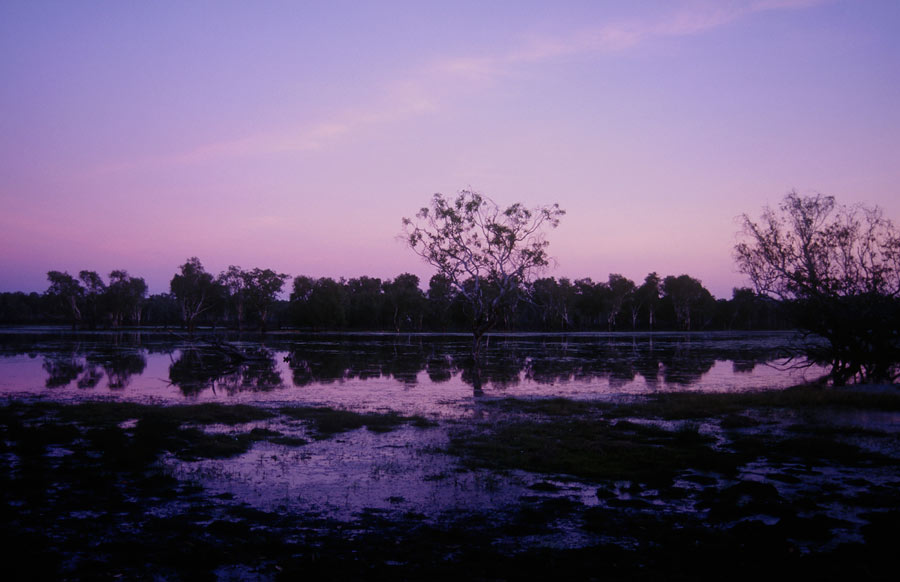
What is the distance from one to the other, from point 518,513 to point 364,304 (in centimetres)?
13645

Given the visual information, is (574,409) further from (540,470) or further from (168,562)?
(168,562)

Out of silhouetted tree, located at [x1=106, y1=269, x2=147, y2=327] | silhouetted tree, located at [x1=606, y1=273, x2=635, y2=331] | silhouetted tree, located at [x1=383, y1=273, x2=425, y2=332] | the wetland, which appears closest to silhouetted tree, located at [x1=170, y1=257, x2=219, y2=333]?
silhouetted tree, located at [x1=106, y1=269, x2=147, y2=327]

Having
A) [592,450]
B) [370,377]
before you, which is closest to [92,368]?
[370,377]

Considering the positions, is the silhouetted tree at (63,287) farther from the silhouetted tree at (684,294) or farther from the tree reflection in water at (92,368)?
the silhouetted tree at (684,294)

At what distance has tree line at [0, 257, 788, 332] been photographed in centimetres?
13562

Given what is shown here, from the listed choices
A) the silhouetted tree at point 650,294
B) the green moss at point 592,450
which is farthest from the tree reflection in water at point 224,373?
the silhouetted tree at point 650,294

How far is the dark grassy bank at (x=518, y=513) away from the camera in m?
7.30

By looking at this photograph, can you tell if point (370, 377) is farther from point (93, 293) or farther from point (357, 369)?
point (93, 293)

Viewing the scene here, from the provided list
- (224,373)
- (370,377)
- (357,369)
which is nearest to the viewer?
(370,377)

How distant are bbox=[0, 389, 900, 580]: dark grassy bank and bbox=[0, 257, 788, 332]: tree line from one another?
339 feet

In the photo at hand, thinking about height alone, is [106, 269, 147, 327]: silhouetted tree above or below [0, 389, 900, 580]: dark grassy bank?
above

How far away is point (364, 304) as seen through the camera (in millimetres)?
144250

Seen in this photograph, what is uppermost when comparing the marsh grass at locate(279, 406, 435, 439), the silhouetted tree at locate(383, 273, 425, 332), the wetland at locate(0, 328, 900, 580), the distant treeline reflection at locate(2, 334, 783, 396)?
the silhouetted tree at locate(383, 273, 425, 332)

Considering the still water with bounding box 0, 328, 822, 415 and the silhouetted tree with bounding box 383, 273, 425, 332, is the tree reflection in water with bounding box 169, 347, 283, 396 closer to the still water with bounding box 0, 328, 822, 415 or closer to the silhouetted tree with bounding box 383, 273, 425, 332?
the still water with bounding box 0, 328, 822, 415
